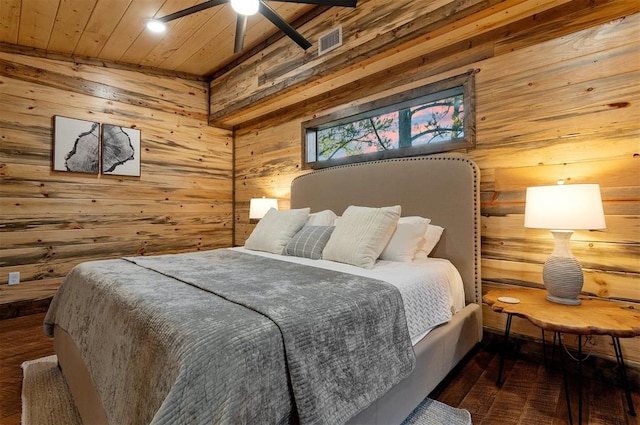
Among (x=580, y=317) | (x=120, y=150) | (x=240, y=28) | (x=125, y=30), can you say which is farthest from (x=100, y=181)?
(x=580, y=317)

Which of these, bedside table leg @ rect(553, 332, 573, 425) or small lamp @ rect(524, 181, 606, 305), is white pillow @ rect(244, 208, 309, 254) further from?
bedside table leg @ rect(553, 332, 573, 425)

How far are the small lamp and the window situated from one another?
0.80 metres

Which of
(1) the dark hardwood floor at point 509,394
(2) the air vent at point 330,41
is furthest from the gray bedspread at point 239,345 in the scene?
(2) the air vent at point 330,41

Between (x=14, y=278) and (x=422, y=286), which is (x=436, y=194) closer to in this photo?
(x=422, y=286)

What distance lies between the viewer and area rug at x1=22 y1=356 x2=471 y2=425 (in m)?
1.56

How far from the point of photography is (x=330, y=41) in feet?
9.09

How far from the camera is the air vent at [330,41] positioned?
2.71 meters

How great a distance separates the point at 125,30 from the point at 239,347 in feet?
11.3

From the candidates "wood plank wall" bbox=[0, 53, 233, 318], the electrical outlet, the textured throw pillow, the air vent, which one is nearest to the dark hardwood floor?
the electrical outlet

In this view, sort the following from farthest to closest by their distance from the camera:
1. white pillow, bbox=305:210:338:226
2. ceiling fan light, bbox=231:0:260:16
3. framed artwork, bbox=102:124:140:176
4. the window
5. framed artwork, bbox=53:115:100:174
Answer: framed artwork, bbox=102:124:140:176 < framed artwork, bbox=53:115:100:174 < white pillow, bbox=305:210:338:226 < the window < ceiling fan light, bbox=231:0:260:16

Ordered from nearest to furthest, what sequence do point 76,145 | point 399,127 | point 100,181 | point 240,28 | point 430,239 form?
1. point 240,28
2. point 430,239
3. point 399,127
4. point 76,145
5. point 100,181

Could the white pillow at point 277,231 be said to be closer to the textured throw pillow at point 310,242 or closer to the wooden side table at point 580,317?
the textured throw pillow at point 310,242

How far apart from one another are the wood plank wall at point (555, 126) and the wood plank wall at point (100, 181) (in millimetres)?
2819

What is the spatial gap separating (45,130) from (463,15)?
399 centimetres
